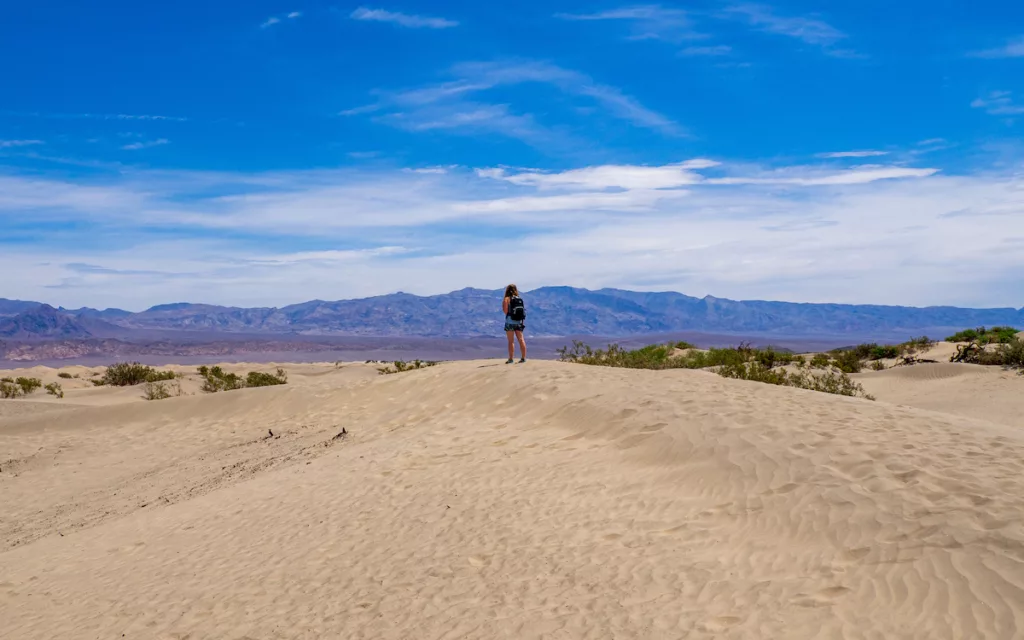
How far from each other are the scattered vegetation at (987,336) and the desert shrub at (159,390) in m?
27.9

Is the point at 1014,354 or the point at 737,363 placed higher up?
the point at 1014,354

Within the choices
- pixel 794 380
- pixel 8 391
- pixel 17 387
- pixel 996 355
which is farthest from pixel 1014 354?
pixel 17 387

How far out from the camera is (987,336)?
31312 millimetres

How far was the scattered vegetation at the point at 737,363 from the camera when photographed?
19.5 m

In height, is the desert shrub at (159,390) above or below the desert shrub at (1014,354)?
below

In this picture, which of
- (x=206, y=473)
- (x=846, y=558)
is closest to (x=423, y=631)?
(x=846, y=558)

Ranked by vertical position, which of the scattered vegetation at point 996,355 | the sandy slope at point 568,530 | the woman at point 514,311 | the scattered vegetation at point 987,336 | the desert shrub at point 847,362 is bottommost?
the sandy slope at point 568,530

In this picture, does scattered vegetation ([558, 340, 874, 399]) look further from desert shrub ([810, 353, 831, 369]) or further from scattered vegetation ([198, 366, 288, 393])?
scattered vegetation ([198, 366, 288, 393])

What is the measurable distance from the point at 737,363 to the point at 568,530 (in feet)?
53.6

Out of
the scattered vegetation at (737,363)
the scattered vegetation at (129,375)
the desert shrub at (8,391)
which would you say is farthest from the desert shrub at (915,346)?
the desert shrub at (8,391)

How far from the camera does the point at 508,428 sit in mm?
12383

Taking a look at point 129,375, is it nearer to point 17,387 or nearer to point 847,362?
point 17,387

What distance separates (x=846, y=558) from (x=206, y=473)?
10705mm

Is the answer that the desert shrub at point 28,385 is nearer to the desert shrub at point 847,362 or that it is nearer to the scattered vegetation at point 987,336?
the desert shrub at point 847,362
